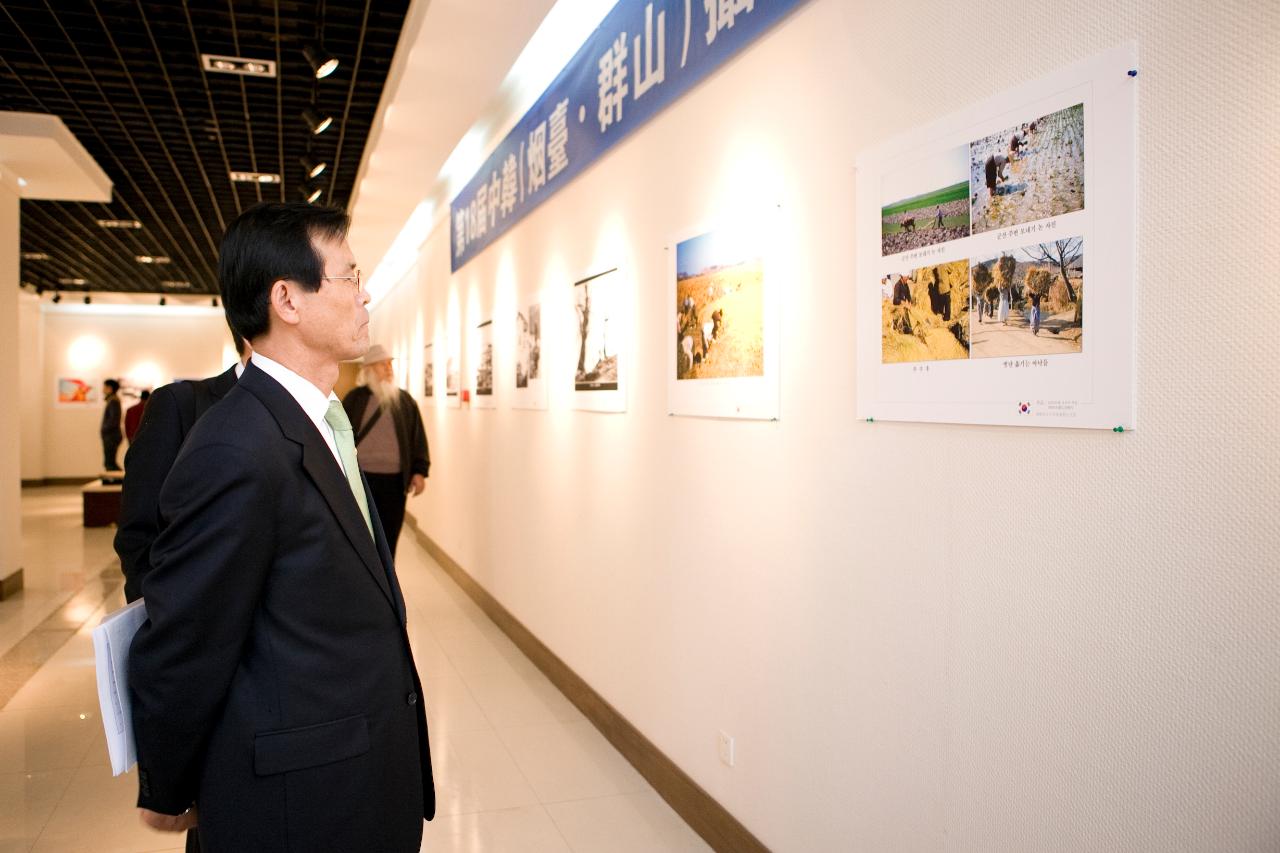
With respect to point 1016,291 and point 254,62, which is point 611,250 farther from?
point 254,62

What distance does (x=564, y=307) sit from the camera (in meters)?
5.19

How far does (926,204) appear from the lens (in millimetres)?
2098

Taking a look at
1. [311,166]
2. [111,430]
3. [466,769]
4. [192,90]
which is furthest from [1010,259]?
[111,430]

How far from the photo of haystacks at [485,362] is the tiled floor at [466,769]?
1.99 metres

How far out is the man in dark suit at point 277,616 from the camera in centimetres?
139

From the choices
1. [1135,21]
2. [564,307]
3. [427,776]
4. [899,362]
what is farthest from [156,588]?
[564,307]

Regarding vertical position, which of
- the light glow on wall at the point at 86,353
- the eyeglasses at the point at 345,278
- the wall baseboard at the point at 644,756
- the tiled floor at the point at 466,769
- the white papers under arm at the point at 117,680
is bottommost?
the tiled floor at the point at 466,769

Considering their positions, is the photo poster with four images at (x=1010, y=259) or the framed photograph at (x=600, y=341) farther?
the framed photograph at (x=600, y=341)

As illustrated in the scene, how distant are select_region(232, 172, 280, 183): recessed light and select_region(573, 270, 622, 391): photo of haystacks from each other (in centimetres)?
658

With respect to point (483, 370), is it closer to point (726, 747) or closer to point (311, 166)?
point (311, 166)

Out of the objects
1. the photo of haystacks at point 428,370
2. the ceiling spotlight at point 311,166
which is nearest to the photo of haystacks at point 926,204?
the ceiling spotlight at point 311,166

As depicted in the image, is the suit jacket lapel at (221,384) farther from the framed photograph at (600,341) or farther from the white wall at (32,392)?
the white wall at (32,392)

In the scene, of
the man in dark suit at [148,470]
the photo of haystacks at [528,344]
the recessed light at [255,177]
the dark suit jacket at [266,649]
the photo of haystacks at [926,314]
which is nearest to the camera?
the dark suit jacket at [266,649]

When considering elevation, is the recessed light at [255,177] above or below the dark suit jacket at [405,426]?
above
